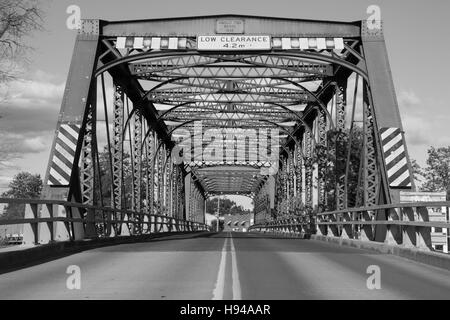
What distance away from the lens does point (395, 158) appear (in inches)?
790

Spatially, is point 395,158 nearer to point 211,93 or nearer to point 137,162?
point 211,93

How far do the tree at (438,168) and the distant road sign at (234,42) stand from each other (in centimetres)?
4416

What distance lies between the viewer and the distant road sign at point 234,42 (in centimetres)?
2328

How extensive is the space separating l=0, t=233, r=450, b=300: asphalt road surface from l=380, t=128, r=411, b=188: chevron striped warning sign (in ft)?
17.2

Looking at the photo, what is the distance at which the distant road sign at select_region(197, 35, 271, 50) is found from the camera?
23.3 m

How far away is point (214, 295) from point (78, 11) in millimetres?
16370

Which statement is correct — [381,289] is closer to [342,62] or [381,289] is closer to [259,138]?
[342,62]

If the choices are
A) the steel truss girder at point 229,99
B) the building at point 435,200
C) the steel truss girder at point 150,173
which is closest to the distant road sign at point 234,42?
the building at point 435,200

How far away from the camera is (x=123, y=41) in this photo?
76.8 feet

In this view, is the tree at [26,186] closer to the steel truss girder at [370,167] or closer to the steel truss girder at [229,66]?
the steel truss girder at [229,66]

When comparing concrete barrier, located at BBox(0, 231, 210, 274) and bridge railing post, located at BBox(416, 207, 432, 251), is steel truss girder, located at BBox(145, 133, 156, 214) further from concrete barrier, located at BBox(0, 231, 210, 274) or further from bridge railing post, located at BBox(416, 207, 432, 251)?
bridge railing post, located at BBox(416, 207, 432, 251)

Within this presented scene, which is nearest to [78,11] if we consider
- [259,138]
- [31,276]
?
[31,276]

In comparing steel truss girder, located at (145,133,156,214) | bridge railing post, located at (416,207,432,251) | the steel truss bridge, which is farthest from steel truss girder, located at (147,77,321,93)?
bridge railing post, located at (416,207,432,251)

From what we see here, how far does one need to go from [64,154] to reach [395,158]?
1035 cm
